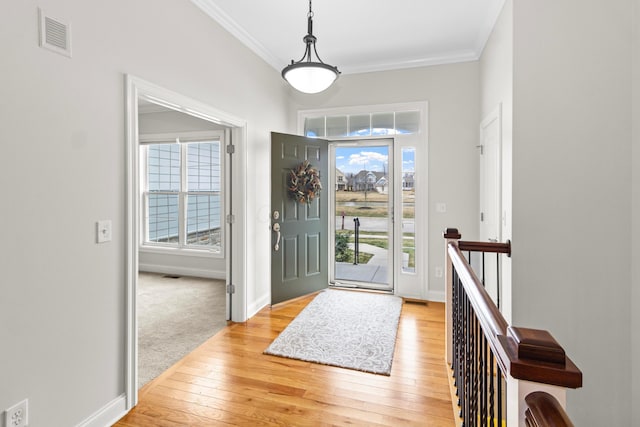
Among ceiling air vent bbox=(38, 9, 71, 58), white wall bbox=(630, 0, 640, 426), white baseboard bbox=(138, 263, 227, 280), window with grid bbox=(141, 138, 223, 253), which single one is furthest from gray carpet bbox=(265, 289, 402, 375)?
ceiling air vent bbox=(38, 9, 71, 58)

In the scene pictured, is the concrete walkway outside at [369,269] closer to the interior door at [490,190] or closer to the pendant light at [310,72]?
the interior door at [490,190]

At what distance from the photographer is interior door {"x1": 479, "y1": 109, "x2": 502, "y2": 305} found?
297 centimetres

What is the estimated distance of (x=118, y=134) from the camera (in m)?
1.99

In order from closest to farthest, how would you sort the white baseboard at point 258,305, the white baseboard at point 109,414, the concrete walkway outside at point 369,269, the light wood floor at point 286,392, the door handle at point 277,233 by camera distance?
1. the white baseboard at point 109,414
2. the light wood floor at point 286,392
3. the white baseboard at point 258,305
4. the door handle at point 277,233
5. the concrete walkway outside at point 369,269

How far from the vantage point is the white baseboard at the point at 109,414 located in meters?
1.85

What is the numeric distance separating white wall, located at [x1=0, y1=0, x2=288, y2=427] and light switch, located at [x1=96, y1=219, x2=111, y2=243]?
3cm

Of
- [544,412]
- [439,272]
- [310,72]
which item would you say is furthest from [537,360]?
[439,272]

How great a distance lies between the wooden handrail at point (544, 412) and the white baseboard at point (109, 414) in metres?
2.20

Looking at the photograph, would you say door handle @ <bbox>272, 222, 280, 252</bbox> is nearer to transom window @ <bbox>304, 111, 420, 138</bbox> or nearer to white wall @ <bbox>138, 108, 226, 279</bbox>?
transom window @ <bbox>304, 111, 420, 138</bbox>

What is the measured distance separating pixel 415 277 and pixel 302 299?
4.82 feet

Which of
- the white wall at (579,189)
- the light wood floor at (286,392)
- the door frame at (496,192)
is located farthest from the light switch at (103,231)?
the white wall at (579,189)

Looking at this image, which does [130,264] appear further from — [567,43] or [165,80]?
[567,43]

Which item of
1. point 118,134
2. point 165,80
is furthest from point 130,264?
point 165,80

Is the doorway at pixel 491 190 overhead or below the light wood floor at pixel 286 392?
overhead
